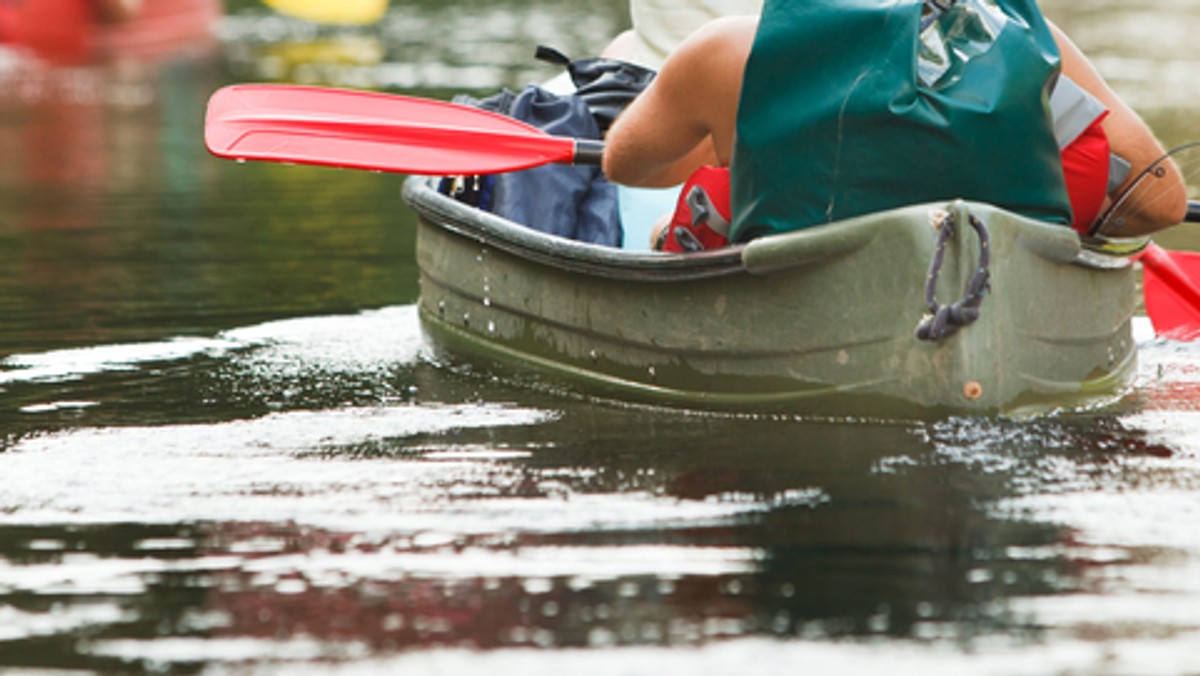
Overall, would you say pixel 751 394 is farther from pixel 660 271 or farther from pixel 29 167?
pixel 29 167

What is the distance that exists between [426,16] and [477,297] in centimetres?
2242

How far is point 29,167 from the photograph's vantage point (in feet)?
40.1

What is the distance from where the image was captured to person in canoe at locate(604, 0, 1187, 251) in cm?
445

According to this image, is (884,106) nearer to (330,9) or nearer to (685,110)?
(685,110)

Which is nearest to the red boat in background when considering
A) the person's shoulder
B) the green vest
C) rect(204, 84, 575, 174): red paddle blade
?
rect(204, 84, 575, 174): red paddle blade

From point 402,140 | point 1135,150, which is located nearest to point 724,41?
point 1135,150

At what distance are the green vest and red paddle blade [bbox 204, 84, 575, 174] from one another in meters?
1.13

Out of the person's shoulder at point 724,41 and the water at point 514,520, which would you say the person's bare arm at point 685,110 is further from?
the water at point 514,520

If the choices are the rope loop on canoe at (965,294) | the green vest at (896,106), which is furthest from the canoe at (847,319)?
the green vest at (896,106)

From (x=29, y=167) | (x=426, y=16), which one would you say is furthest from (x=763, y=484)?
(x=426, y=16)

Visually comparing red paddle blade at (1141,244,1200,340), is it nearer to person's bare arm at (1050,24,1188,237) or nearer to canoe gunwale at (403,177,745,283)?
person's bare arm at (1050,24,1188,237)

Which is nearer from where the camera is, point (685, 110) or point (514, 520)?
point (514, 520)

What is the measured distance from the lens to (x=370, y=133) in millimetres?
6125

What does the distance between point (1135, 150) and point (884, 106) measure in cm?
81
